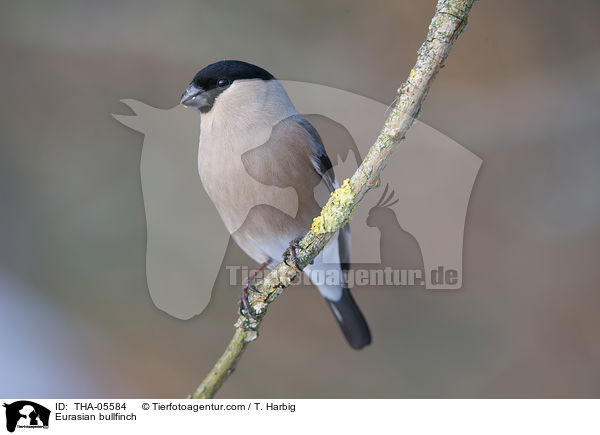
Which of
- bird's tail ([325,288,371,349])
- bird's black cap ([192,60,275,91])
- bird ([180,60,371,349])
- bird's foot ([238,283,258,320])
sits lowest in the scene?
bird's foot ([238,283,258,320])

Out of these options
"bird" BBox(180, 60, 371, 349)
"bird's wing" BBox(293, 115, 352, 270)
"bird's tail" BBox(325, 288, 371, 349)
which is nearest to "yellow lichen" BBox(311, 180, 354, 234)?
"bird" BBox(180, 60, 371, 349)

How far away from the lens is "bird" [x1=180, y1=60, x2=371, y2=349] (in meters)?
1.25

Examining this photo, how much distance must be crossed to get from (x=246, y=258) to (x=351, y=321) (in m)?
0.46

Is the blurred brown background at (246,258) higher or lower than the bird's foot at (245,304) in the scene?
higher

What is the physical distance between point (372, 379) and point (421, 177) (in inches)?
33.1

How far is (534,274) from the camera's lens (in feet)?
6.45

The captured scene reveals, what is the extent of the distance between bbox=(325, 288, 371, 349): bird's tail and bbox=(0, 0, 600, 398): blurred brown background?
0.32 metres

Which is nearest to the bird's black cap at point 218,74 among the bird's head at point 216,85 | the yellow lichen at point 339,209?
the bird's head at point 216,85

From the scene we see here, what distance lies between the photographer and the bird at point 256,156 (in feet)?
4.09

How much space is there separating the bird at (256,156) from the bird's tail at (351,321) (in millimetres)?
398

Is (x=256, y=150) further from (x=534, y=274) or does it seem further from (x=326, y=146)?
(x=534, y=274)
